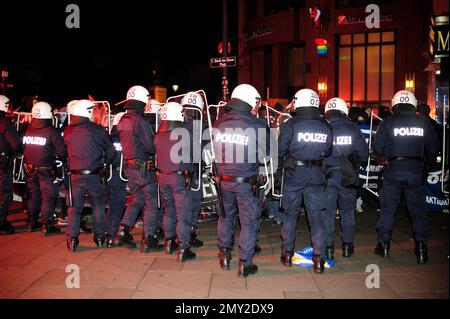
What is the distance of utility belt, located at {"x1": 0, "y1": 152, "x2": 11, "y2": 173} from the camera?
786 centimetres

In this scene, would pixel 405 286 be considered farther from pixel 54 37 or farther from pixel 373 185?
pixel 54 37

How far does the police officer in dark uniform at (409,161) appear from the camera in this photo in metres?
6.25

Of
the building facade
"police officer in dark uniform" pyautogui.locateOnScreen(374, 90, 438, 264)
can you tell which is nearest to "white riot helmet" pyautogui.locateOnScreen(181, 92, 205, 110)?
"police officer in dark uniform" pyautogui.locateOnScreen(374, 90, 438, 264)

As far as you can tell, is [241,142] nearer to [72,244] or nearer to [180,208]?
[180,208]

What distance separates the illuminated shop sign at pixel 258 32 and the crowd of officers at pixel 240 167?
69.0ft

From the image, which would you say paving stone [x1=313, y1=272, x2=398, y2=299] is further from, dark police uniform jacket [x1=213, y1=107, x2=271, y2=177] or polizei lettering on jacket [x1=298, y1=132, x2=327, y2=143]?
polizei lettering on jacket [x1=298, y1=132, x2=327, y2=143]

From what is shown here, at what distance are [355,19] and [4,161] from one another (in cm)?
2086

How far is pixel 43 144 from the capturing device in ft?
25.2

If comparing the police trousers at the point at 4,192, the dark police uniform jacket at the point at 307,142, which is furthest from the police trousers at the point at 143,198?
the police trousers at the point at 4,192

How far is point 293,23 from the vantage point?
25.9 m

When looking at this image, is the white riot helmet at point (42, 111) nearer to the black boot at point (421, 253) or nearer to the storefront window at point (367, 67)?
the black boot at point (421, 253)

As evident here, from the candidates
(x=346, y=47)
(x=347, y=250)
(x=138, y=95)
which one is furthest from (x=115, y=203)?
(x=346, y=47)

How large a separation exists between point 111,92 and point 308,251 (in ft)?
160

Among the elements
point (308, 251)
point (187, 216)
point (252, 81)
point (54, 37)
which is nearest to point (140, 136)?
point (187, 216)
